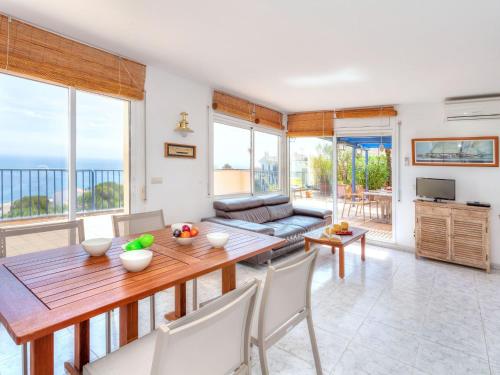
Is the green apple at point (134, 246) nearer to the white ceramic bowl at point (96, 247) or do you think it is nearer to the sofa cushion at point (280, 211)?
the white ceramic bowl at point (96, 247)

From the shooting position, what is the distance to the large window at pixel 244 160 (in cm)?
445

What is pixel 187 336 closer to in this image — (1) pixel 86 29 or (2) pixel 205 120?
(1) pixel 86 29

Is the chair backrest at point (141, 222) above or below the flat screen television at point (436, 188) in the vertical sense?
below

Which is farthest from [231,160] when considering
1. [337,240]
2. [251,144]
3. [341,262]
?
[341,262]

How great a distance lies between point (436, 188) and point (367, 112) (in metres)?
1.66

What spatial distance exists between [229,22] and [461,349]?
303 cm

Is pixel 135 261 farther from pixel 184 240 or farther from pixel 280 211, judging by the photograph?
pixel 280 211

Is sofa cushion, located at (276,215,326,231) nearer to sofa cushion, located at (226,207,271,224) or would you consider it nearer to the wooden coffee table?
sofa cushion, located at (226,207,271,224)

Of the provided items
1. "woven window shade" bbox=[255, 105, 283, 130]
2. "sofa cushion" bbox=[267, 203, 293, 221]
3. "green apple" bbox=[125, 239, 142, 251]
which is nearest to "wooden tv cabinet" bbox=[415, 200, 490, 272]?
"sofa cushion" bbox=[267, 203, 293, 221]

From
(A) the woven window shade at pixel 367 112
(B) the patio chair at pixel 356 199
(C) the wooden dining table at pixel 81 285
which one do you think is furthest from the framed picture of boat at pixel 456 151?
(C) the wooden dining table at pixel 81 285

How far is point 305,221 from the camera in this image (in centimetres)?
473

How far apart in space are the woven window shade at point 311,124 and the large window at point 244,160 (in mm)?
378

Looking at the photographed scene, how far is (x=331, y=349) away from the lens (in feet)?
6.89

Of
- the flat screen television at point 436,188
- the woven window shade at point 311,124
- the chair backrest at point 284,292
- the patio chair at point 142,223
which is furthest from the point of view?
the woven window shade at point 311,124
